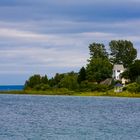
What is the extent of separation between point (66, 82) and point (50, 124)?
97740 mm

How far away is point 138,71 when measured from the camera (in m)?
149

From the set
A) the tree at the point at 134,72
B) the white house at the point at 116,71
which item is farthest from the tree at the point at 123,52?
the tree at the point at 134,72

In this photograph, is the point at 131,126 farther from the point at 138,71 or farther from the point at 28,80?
the point at 28,80

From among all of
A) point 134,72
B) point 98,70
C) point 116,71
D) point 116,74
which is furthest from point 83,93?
point 116,71

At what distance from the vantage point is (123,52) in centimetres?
18062

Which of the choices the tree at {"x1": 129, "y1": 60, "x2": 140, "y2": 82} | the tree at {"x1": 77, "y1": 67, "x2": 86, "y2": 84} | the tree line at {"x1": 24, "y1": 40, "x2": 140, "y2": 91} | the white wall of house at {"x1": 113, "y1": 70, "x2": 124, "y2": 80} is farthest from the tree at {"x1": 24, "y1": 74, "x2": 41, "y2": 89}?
the tree at {"x1": 129, "y1": 60, "x2": 140, "y2": 82}

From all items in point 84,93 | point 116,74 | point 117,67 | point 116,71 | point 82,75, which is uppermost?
point 117,67

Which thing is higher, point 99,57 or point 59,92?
point 99,57

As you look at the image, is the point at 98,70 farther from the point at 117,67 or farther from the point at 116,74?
the point at 117,67

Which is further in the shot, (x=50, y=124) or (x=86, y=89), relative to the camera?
(x=86, y=89)

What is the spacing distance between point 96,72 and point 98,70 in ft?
2.56

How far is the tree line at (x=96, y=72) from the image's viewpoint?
15112cm

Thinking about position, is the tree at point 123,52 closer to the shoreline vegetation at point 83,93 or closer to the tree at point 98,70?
the tree at point 98,70

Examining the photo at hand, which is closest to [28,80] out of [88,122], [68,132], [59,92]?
[59,92]
